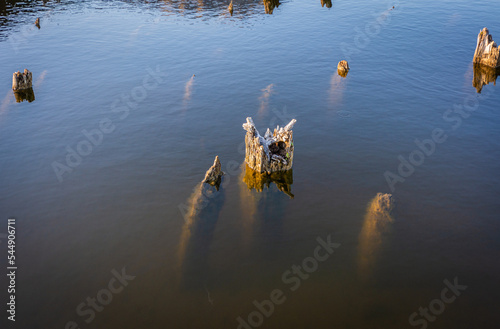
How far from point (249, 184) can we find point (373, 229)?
8343 mm

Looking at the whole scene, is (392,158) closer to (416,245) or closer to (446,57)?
(416,245)

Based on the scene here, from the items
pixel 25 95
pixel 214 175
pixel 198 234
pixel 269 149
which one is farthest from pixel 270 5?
pixel 198 234

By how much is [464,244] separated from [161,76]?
103ft

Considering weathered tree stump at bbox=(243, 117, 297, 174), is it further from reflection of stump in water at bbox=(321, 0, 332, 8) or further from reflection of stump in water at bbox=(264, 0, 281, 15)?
reflection of stump in water at bbox=(321, 0, 332, 8)

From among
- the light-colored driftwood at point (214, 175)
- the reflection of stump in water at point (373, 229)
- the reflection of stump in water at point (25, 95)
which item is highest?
the reflection of stump in water at point (25, 95)

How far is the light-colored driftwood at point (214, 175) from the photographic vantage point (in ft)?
81.9

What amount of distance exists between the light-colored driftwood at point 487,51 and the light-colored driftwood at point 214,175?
1247 inches

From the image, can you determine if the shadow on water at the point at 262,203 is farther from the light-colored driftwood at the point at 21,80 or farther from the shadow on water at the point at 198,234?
the light-colored driftwood at the point at 21,80

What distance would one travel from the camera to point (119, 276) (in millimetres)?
19797

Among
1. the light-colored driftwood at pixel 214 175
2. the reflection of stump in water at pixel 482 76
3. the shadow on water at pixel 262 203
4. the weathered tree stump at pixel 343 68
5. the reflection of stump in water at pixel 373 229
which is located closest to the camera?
the reflection of stump in water at pixel 373 229

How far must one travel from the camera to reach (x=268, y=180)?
26500 mm

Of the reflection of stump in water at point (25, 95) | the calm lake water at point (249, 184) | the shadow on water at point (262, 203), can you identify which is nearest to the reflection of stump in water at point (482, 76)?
the calm lake water at point (249, 184)

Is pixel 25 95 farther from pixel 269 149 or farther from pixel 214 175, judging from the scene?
pixel 269 149

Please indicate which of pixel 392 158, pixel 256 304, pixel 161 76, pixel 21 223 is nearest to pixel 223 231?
pixel 256 304
